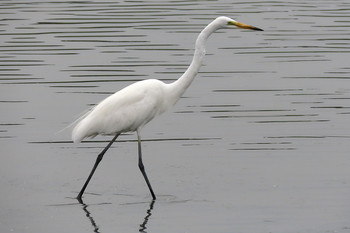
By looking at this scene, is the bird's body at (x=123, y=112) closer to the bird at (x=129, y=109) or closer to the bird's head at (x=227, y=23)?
the bird at (x=129, y=109)

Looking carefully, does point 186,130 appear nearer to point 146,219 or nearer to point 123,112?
point 123,112

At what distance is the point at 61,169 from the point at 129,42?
10815 millimetres

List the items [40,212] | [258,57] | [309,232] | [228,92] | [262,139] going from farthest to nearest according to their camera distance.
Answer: [258,57], [228,92], [262,139], [40,212], [309,232]

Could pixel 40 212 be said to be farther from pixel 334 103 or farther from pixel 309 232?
pixel 334 103

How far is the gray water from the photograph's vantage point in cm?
1015

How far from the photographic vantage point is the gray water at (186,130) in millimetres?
10148

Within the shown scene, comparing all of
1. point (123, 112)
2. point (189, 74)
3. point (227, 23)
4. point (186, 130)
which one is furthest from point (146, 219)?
point (186, 130)

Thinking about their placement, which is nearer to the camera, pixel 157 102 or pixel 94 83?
pixel 157 102

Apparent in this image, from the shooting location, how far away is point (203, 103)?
16016 mm

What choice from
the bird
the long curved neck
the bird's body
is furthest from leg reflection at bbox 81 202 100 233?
the long curved neck

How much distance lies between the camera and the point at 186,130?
14125 millimetres

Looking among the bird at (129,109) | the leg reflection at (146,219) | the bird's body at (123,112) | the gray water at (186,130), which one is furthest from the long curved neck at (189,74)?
the leg reflection at (146,219)

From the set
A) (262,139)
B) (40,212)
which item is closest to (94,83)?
(262,139)

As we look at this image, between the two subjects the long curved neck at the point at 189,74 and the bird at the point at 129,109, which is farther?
the long curved neck at the point at 189,74
